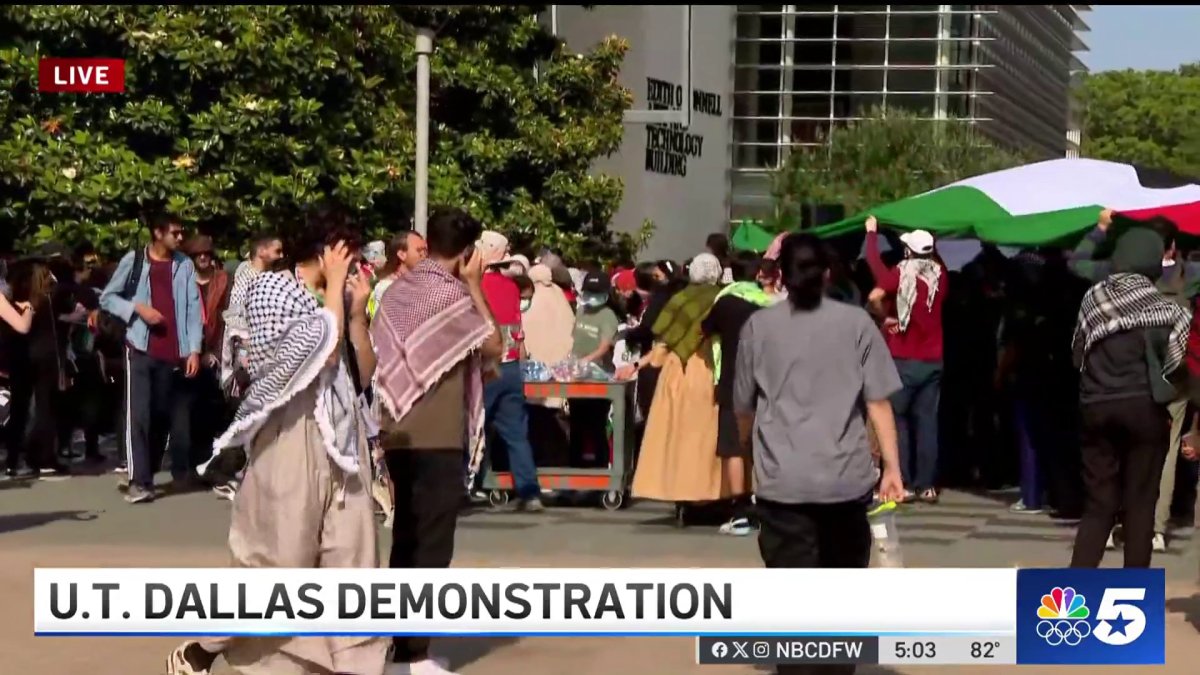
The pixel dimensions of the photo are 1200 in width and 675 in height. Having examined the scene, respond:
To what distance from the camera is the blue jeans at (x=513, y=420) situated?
44.8 feet

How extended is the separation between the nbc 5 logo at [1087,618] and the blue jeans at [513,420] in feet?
21.5

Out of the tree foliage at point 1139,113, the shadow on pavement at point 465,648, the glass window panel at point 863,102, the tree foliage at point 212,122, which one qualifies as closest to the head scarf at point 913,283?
the shadow on pavement at point 465,648

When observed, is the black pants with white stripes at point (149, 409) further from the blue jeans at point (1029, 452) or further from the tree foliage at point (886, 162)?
the tree foliage at point (886, 162)

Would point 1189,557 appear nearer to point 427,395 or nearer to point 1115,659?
point 1115,659

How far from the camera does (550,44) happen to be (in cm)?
2755

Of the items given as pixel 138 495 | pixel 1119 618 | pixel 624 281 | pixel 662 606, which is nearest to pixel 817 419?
pixel 662 606

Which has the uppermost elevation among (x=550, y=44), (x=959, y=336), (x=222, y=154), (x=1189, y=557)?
(x=550, y=44)

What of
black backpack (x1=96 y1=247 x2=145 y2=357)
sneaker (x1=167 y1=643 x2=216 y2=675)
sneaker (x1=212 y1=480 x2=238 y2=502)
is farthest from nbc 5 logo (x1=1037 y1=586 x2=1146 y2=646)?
black backpack (x1=96 y1=247 x2=145 y2=357)

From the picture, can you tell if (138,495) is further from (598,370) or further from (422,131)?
(422,131)

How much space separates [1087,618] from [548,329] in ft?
24.7

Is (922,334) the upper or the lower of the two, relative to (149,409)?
upper

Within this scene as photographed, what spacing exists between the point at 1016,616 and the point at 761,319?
1.41 meters

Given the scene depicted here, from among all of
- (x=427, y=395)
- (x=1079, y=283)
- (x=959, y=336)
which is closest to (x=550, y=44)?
(x=959, y=336)

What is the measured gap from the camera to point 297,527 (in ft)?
24.5
